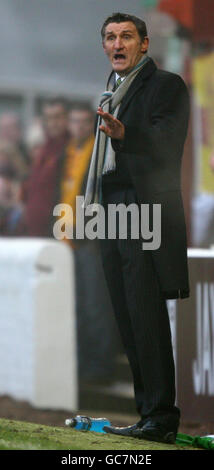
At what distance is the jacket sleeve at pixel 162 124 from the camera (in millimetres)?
4934

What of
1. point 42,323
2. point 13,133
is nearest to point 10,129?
point 13,133

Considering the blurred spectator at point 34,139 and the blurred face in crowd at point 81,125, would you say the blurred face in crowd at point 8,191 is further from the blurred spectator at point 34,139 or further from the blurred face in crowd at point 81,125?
the blurred face in crowd at point 81,125

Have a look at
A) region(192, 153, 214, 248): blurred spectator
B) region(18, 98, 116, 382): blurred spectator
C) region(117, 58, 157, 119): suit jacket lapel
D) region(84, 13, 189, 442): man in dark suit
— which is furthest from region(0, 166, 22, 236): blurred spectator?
region(117, 58, 157, 119): suit jacket lapel

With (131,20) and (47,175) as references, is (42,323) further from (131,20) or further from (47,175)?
(131,20)

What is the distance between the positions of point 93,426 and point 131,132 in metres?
1.33

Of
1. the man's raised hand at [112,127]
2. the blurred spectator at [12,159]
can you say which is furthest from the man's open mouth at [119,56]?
the blurred spectator at [12,159]

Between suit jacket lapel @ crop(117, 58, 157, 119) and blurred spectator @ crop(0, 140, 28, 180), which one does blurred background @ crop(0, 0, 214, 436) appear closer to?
blurred spectator @ crop(0, 140, 28, 180)

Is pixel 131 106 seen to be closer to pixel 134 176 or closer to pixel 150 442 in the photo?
pixel 134 176

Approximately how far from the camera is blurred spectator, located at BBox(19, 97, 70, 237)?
414 inches

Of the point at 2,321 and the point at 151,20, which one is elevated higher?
the point at 151,20

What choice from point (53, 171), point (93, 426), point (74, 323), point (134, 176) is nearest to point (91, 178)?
point (134, 176)

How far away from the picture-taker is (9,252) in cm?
990

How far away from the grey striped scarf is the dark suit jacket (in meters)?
0.02

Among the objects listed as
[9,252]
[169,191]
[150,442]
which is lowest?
[150,442]
